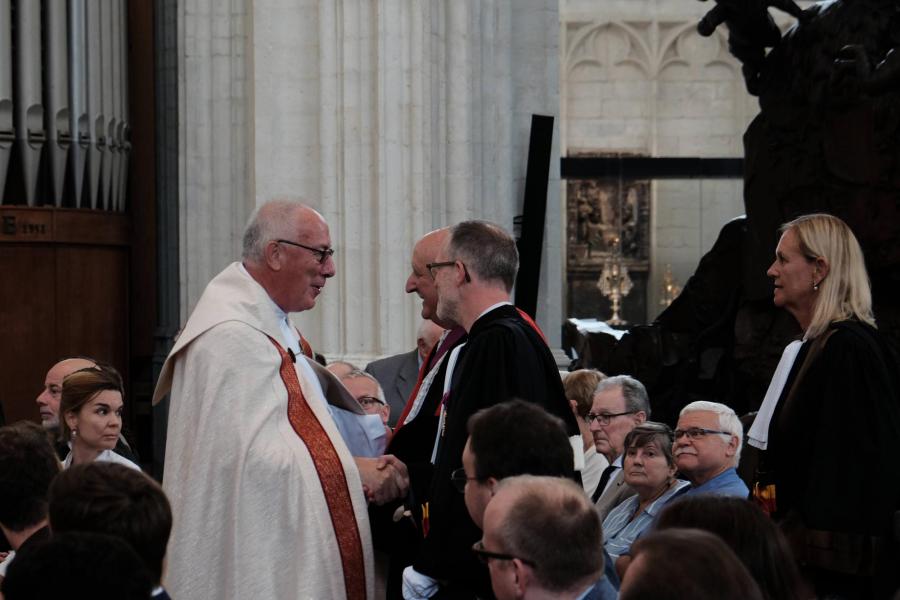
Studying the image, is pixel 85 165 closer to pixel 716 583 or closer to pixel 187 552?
pixel 187 552

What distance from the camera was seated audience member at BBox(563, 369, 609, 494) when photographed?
6.20 meters

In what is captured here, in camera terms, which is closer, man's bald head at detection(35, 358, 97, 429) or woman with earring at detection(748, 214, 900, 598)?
woman with earring at detection(748, 214, 900, 598)

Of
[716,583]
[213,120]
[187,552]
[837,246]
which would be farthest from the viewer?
[213,120]

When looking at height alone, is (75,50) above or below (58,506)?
above

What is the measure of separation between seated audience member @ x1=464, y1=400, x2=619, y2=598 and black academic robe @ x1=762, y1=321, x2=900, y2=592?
1008 millimetres

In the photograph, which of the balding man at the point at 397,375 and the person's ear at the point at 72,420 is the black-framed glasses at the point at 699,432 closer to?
the person's ear at the point at 72,420

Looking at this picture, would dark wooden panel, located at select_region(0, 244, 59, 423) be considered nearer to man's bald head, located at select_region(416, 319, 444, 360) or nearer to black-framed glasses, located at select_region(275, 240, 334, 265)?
man's bald head, located at select_region(416, 319, 444, 360)

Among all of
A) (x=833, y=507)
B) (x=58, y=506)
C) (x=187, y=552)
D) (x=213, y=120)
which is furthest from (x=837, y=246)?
(x=213, y=120)

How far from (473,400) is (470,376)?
0.07 m

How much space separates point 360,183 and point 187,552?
15.7ft

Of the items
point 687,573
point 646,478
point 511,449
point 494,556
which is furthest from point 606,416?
point 687,573

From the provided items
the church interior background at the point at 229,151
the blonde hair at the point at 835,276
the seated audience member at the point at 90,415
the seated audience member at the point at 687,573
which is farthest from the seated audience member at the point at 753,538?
the church interior background at the point at 229,151

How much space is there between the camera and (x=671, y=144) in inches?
939

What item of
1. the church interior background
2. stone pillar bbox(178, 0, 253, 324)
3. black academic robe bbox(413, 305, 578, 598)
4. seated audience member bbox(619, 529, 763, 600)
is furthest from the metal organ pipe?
seated audience member bbox(619, 529, 763, 600)
